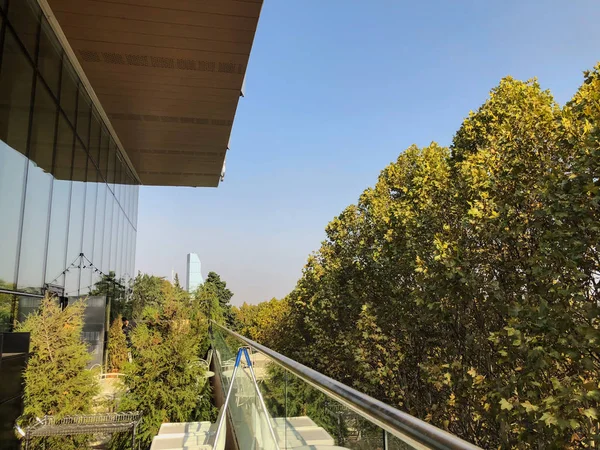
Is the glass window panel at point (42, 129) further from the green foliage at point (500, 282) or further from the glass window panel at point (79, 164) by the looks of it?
the green foliage at point (500, 282)

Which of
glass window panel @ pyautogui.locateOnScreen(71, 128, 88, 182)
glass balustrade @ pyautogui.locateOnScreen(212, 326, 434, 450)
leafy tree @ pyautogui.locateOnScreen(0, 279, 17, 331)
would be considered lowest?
glass balustrade @ pyautogui.locateOnScreen(212, 326, 434, 450)

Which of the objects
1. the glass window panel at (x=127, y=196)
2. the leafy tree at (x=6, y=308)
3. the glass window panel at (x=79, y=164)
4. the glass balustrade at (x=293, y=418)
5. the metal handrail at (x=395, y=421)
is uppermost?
the glass window panel at (x=127, y=196)

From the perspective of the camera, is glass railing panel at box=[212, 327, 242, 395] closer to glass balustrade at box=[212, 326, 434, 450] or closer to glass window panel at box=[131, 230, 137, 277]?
glass balustrade at box=[212, 326, 434, 450]

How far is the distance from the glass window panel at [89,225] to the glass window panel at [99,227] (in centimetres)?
37

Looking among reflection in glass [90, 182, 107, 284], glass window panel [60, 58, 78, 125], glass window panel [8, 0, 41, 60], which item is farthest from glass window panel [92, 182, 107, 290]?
glass window panel [8, 0, 41, 60]

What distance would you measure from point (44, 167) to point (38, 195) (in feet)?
1.96

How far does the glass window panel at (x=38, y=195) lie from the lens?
749 cm

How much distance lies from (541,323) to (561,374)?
2319 millimetres

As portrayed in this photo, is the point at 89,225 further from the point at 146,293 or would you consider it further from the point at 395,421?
the point at 146,293

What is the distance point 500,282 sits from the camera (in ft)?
32.9

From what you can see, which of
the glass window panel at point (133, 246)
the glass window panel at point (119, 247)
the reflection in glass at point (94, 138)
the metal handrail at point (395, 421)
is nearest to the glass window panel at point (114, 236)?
the glass window panel at point (119, 247)

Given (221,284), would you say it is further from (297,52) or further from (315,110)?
(297,52)

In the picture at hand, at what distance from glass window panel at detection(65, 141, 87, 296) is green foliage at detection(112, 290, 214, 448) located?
2893mm

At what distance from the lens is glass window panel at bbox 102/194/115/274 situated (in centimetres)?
1424
